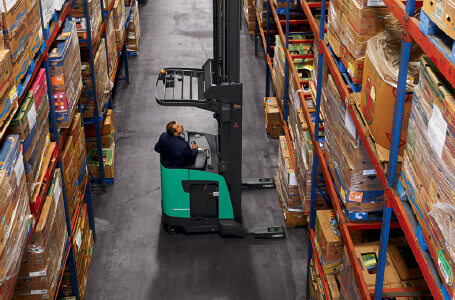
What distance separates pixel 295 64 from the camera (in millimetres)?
10742

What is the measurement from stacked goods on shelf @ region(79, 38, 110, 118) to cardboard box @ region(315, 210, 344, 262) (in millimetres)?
4293

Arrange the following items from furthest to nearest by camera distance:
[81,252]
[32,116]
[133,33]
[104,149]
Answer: [133,33], [104,149], [81,252], [32,116]

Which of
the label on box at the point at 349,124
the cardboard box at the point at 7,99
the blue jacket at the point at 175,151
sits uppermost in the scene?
the cardboard box at the point at 7,99

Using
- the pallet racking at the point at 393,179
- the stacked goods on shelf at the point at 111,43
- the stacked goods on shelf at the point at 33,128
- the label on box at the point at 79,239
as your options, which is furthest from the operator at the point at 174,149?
the stacked goods on shelf at the point at 111,43

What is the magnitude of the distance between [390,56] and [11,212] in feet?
11.0

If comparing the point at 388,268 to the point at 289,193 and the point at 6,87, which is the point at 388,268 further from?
the point at 289,193

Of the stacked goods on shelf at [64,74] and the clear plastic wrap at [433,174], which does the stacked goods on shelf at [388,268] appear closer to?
the clear plastic wrap at [433,174]

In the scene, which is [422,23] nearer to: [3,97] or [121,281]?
[3,97]

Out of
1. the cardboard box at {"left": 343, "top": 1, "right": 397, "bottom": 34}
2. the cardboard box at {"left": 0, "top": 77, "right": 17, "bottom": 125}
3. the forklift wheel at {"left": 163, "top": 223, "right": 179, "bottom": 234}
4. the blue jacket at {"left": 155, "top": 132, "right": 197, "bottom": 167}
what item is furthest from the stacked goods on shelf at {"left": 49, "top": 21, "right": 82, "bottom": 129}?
the cardboard box at {"left": 343, "top": 1, "right": 397, "bottom": 34}

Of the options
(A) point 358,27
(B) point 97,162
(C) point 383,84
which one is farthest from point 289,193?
(C) point 383,84

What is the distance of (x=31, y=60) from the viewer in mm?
6340

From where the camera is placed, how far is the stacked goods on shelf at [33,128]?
5.82 metres

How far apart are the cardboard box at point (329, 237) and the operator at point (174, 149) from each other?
2732 millimetres

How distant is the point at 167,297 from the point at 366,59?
4959mm
